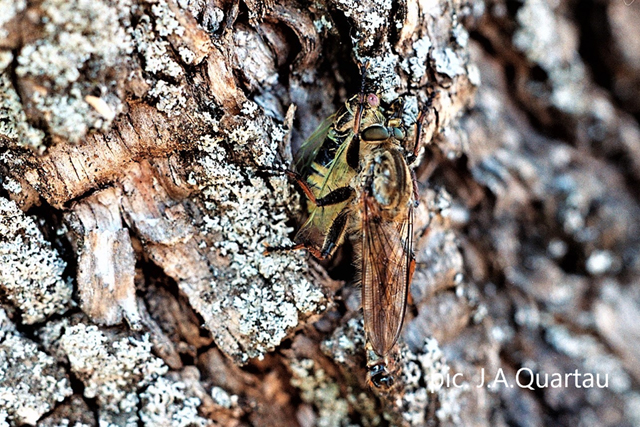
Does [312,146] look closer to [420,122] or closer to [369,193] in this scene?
[369,193]

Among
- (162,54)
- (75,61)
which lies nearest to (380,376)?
(162,54)

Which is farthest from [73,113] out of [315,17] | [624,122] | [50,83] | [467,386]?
[624,122]

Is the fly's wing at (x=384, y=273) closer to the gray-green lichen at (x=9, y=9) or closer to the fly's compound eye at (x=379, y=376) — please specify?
the fly's compound eye at (x=379, y=376)

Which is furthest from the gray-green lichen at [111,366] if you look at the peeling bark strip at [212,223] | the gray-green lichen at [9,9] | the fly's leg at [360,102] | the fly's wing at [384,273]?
the fly's leg at [360,102]

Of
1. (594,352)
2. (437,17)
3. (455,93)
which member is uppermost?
(437,17)

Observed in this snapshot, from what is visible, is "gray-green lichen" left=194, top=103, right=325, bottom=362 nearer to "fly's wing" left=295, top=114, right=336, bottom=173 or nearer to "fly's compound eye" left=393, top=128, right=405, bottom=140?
"fly's wing" left=295, top=114, right=336, bottom=173

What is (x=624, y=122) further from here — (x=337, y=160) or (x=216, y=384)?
(x=216, y=384)
